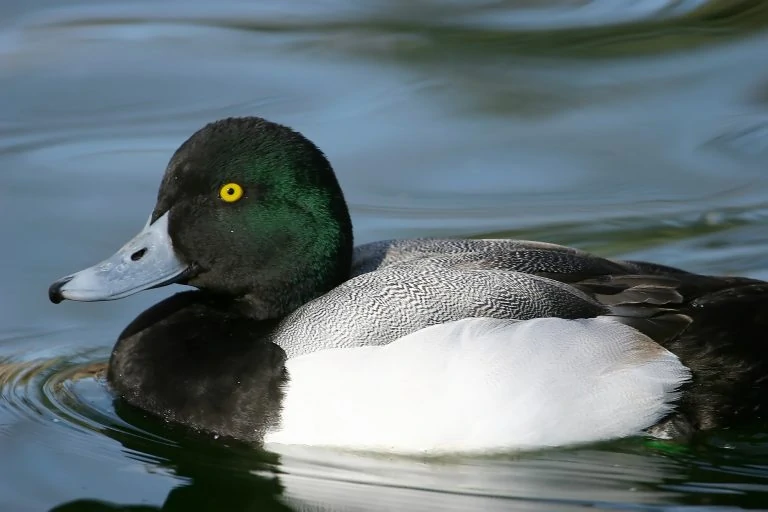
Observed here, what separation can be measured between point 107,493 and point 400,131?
452cm

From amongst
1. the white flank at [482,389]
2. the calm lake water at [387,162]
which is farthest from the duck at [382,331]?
the calm lake water at [387,162]

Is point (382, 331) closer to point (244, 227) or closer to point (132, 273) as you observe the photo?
point (244, 227)

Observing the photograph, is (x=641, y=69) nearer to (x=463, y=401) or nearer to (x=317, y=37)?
(x=317, y=37)

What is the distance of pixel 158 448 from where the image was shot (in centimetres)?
552

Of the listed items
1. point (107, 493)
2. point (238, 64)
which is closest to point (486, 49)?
point (238, 64)

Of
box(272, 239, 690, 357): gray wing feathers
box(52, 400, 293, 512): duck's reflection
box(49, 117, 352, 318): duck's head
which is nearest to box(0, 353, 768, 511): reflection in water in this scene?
box(52, 400, 293, 512): duck's reflection

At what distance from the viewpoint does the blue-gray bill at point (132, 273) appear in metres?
5.74

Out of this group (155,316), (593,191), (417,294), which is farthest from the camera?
(593,191)

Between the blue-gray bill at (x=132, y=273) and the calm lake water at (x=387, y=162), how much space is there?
510 millimetres

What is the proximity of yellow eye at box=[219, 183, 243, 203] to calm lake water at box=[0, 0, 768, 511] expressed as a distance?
3.07ft

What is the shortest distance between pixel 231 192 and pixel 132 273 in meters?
0.52

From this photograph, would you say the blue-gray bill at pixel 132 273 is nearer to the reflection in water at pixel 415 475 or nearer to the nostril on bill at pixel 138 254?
the nostril on bill at pixel 138 254

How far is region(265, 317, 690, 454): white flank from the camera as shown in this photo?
523 centimetres

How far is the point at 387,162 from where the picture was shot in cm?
873
